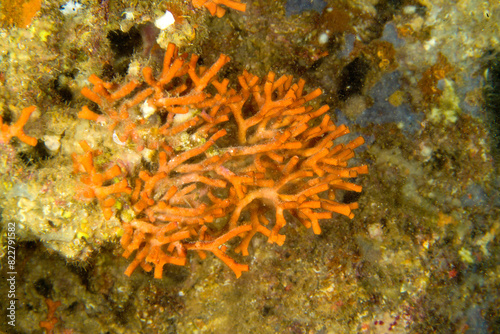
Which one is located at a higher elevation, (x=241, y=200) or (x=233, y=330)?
(x=241, y=200)

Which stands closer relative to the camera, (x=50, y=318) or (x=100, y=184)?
(x=100, y=184)

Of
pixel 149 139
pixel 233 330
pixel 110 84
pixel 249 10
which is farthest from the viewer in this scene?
pixel 233 330

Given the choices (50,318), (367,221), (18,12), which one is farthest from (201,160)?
(50,318)

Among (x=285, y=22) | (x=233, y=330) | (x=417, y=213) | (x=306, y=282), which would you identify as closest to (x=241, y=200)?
(x=306, y=282)

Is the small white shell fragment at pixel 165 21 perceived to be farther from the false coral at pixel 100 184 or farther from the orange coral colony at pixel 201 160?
the false coral at pixel 100 184

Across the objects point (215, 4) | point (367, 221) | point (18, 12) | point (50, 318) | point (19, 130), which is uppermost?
point (18, 12)

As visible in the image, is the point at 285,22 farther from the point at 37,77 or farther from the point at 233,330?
the point at 233,330

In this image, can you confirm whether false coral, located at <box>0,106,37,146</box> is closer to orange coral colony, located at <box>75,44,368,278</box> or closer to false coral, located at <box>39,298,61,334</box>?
orange coral colony, located at <box>75,44,368,278</box>

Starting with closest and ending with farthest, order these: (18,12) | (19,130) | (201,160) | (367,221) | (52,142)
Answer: (19,130), (18,12), (52,142), (201,160), (367,221)

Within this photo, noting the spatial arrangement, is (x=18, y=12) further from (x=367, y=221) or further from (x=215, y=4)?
(x=367, y=221)
